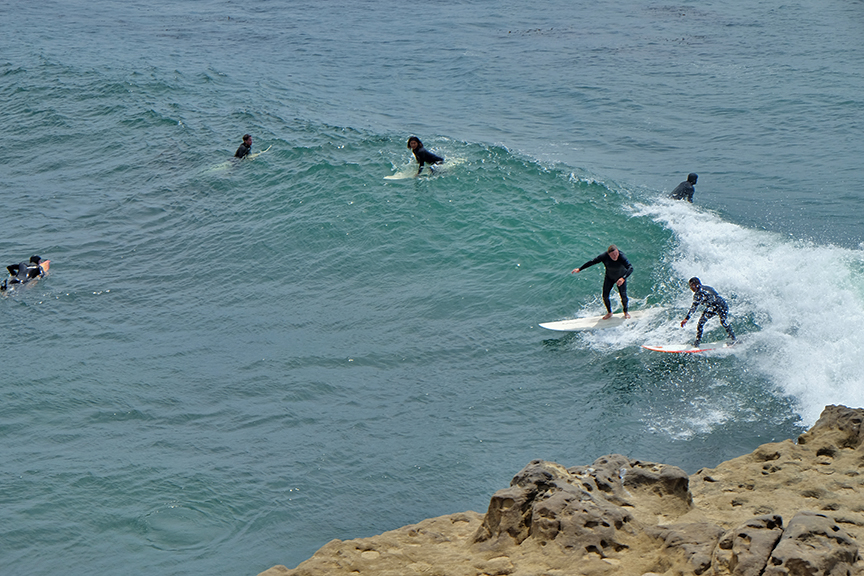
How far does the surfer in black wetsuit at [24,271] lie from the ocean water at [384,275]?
0.51 m

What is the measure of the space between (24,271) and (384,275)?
9.23 m

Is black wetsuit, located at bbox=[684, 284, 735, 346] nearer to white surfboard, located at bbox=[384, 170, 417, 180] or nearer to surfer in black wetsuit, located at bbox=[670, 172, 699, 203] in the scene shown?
surfer in black wetsuit, located at bbox=[670, 172, 699, 203]

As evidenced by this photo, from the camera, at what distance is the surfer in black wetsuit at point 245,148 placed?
2664 cm

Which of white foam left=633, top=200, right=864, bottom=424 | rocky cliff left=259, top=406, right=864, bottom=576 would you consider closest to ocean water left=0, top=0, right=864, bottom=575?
white foam left=633, top=200, right=864, bottom=424

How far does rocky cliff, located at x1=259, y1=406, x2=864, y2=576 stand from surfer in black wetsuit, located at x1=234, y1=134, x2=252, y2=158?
740 inches

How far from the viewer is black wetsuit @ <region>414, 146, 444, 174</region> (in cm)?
2415

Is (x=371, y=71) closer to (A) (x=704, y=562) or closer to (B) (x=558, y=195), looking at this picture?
(B) (x=558, y=195)

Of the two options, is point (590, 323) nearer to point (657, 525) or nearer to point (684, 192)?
point (684, 192)

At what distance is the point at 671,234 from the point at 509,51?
20829mm

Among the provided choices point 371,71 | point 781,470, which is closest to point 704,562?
point 781,470

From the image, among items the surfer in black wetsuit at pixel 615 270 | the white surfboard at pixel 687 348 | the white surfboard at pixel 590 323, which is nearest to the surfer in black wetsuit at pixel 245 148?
the white surfboard at pixel 590 323

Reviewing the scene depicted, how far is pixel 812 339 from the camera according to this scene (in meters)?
16.4

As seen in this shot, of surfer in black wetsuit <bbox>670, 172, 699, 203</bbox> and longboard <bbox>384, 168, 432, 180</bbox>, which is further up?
longboard <bbox>384, 168, 432, 180</bbox>

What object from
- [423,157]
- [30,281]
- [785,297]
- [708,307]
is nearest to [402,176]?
[423,157]
